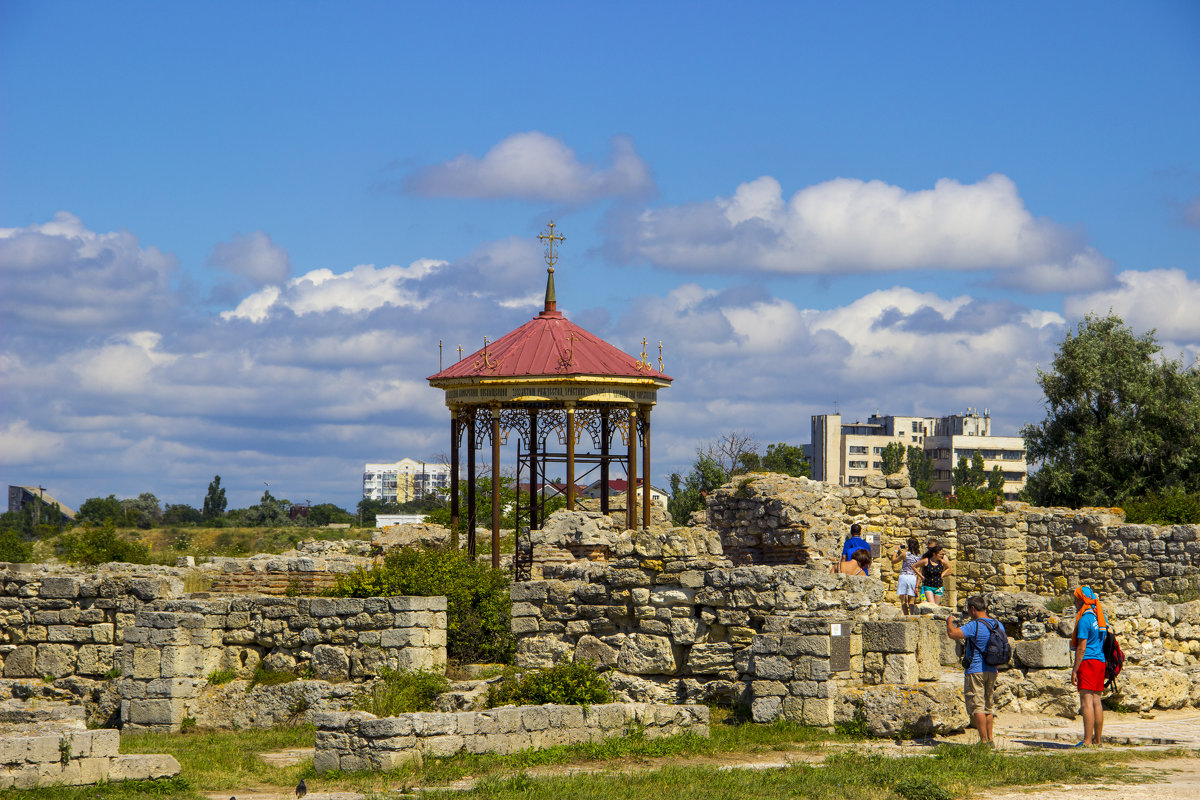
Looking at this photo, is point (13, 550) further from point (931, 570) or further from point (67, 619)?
point (931, 570)

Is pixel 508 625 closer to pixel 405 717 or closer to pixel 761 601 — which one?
pixel 761 601

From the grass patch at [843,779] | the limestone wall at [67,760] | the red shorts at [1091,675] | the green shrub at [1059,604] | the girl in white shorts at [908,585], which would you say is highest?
the girl in white shorts at [908,585]

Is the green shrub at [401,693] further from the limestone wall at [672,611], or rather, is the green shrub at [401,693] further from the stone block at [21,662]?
the stone block at [21,662]

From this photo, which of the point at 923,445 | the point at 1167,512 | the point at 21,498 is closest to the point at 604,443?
the point at 1167,512

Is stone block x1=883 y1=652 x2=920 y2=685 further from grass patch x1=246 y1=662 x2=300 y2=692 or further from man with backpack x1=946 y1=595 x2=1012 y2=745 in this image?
grass patch x1=246 y1=662 x2=300 y2=692

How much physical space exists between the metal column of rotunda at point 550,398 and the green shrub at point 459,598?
17.7ft

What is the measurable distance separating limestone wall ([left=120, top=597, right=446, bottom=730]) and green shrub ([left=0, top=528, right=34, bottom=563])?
15129 mm

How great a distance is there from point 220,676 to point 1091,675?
8.83m

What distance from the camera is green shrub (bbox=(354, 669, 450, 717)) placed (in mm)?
13406

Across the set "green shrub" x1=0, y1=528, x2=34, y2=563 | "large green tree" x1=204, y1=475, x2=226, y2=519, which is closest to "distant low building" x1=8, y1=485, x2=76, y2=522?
"large green tree" x1=204, y1=475, x2=226, y2=519

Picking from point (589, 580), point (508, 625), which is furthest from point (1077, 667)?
point (508, 625)

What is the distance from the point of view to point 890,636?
1399 cm

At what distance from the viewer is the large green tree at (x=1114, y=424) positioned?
34906 mm

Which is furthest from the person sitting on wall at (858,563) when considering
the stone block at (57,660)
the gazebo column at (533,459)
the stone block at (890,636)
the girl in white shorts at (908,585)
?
the stone block at (57,660)
